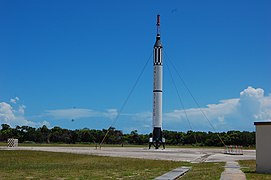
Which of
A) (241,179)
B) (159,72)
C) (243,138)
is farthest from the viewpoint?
(243,138)

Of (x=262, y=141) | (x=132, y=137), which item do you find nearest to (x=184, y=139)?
(x=132, y=137)

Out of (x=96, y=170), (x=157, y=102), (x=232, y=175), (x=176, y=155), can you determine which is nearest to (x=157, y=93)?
(x=157, y=102)

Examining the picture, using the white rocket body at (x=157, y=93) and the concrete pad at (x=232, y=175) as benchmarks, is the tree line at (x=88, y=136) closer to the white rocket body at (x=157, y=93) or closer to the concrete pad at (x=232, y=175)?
the white rocket body at (x=157, y=93)

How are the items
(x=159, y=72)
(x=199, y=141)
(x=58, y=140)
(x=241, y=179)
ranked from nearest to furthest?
(x=241, y=179)
(x=159, y=72)
(x=199, y=141)
(x=58, y=140)

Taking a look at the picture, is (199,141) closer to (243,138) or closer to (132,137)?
(243,138)

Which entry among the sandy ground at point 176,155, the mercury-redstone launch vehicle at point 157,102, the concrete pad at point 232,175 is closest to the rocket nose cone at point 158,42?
the mercury-redstone launch vehicle at point 157,102

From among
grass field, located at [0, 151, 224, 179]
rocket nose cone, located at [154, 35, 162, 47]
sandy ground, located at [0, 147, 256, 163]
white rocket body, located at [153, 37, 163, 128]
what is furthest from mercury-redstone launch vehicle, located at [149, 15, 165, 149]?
grass field, located at [0, 151, 224, 179]

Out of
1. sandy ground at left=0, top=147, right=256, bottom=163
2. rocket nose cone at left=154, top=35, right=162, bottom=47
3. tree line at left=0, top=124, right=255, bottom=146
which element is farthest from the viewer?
tree line at left=0, top=124, right=255, bottom=146

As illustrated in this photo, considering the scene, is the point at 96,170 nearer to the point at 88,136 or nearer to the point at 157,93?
the point at 157,93

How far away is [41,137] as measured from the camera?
351 ft

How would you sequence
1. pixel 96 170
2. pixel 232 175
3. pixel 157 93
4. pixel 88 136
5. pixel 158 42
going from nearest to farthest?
1. pixel 232 175
2. pixel 96 170
3. pixel 157 93
4. pixel 158 42
5. pixel 88 136

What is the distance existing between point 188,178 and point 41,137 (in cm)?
9464

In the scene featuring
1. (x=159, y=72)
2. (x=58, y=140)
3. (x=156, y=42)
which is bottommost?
(x=58, y=140)

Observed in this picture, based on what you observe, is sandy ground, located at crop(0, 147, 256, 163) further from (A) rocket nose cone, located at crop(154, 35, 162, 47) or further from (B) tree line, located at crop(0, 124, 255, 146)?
(B) tree line, located at crop(0, 124, 255, 146)
